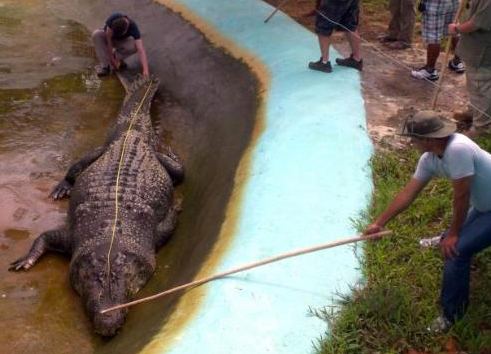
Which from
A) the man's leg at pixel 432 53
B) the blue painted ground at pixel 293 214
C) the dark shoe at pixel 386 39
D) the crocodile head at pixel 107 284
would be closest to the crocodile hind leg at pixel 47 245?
the crocodile head at pixel 107 284

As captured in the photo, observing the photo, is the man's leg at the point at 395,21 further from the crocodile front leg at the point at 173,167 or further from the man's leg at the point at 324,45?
the crocodile front leg at the point at 173,167

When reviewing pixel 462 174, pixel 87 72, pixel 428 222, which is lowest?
pixel 87 72

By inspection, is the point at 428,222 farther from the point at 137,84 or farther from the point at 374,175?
the point at 137,84

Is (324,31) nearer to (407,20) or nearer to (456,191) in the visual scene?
(407,20)

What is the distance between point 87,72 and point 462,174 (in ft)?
20.3

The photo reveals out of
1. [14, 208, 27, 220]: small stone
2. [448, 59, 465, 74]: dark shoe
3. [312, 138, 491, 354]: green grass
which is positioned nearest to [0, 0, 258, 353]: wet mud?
[14, 208, 27, 220]: small stone

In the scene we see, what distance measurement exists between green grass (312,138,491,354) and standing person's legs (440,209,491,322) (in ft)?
0.31

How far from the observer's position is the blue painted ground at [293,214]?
2.88 meters

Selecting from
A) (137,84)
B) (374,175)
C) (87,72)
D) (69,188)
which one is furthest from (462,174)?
(87,72)

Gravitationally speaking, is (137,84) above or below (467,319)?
below

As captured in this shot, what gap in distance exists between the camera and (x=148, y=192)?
4.84 metres

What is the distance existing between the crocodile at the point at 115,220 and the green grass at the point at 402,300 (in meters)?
1.59

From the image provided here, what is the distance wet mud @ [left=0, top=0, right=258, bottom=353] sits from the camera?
3807mm

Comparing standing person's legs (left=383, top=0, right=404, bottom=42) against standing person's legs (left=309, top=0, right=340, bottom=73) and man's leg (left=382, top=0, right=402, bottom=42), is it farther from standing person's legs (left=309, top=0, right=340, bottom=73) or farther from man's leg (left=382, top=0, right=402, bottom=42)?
standing person's legs (left=309, top=0, right=340, bottom=73)
